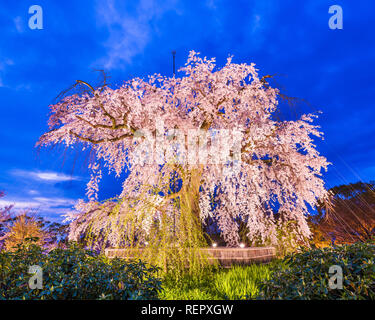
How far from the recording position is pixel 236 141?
8.85 m

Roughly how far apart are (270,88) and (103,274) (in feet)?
29.1

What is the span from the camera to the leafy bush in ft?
8.33

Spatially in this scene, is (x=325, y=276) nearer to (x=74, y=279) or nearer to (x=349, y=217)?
(x=74, y=279)

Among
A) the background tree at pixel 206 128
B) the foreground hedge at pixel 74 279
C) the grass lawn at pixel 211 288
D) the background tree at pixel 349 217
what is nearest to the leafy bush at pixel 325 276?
the grass lawn at pixel 211 288

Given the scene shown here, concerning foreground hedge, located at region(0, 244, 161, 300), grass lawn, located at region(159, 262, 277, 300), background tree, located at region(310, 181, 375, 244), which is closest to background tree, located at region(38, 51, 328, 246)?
background tree, located at region(310, 181, 375, 244)

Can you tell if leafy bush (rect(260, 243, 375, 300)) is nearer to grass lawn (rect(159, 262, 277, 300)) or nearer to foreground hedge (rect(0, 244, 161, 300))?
grass lawn (rect(159, 262, 277, 300))

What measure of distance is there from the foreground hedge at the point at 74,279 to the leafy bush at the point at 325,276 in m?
1.41

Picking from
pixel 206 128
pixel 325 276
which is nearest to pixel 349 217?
pixel 206 128

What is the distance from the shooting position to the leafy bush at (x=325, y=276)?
2.54m

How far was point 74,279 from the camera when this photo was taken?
114 inches

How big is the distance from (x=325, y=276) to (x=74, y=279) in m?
2.70
